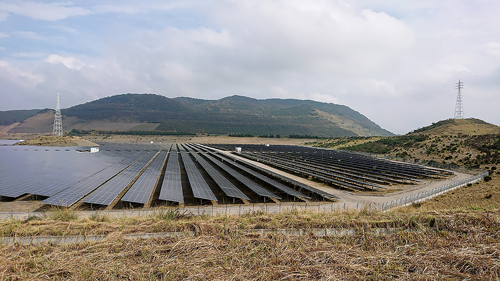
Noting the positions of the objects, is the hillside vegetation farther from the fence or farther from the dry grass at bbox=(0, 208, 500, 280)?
the dry grass at bbox=(0, 208, 500, 280)

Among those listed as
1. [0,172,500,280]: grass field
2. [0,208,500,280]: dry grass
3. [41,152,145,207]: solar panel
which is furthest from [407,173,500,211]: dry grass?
[41,152,145,207]: solar panel

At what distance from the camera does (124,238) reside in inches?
229

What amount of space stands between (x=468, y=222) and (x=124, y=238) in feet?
32.9

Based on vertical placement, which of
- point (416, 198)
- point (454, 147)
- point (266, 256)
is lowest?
point (416, 198)

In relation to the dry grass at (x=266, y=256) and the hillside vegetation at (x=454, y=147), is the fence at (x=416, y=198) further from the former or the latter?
the hillside vegetation at (x=454, y=147)

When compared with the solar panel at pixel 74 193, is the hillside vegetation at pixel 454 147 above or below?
above

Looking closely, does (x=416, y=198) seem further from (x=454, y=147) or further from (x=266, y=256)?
(x=454, y=147)

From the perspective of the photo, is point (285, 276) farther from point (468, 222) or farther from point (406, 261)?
point (468, 222)

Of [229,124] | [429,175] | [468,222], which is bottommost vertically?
[429,175]

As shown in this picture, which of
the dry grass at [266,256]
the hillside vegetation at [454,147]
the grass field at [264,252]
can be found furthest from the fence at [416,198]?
the hillside vegetation at [454,147]

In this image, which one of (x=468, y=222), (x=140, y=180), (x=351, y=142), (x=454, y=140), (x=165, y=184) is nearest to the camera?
(x=468, y=222)

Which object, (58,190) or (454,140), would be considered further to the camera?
(454,140)

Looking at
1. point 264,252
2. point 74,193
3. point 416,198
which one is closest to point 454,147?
point 416,198

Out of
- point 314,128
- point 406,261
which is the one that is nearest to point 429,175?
point 406,261
